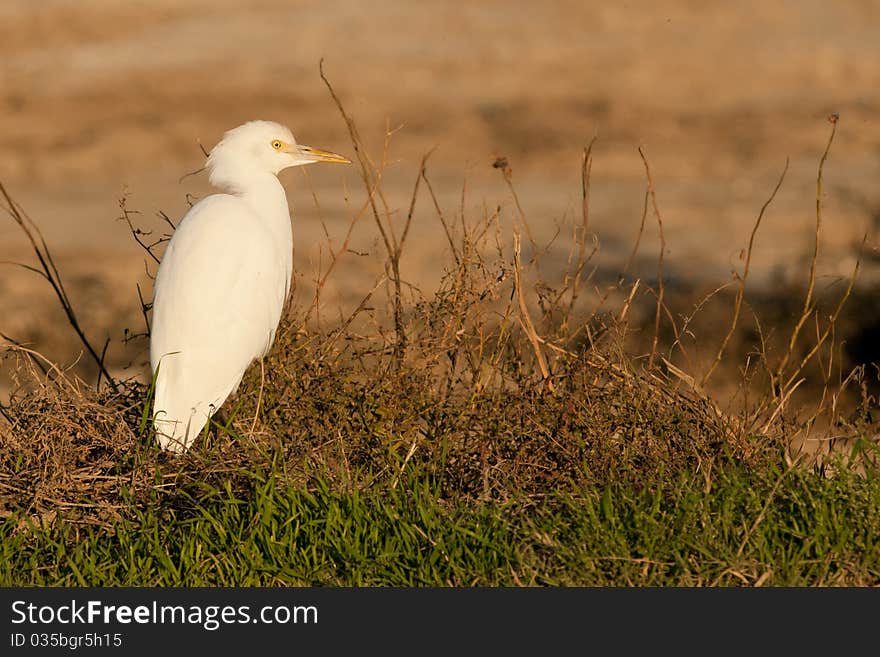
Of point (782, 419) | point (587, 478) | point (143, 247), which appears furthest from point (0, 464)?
point (782, 419)

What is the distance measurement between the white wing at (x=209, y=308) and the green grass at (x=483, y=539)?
113 cm

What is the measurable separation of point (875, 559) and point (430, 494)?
5.49ft

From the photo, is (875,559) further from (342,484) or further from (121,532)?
(121,532)

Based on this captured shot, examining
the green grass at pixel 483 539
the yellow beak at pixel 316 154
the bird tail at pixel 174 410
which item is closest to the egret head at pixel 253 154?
the yellow beak at pixel 316 154

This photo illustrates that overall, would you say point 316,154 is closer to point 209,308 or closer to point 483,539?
point 209,308

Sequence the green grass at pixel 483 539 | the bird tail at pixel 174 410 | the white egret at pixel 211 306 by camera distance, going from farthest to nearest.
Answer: the white egret at pixel 211 306 < the bird tail at pixel 174 410 < the green grass at pixel 483 539

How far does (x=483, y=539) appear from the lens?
379 centimetres

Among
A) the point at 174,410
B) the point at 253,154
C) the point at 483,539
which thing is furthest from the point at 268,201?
the point at 483,539

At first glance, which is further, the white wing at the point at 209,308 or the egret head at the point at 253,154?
the egret head at the point at 253,154

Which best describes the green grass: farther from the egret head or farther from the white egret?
the egret head

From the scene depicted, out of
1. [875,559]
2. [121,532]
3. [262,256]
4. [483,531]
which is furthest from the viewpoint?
[262,256]

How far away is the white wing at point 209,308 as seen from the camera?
535cm

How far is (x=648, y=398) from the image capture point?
4.66 meters

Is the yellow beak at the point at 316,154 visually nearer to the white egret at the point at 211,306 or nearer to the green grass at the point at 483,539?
the white egret at the point at 211,306
